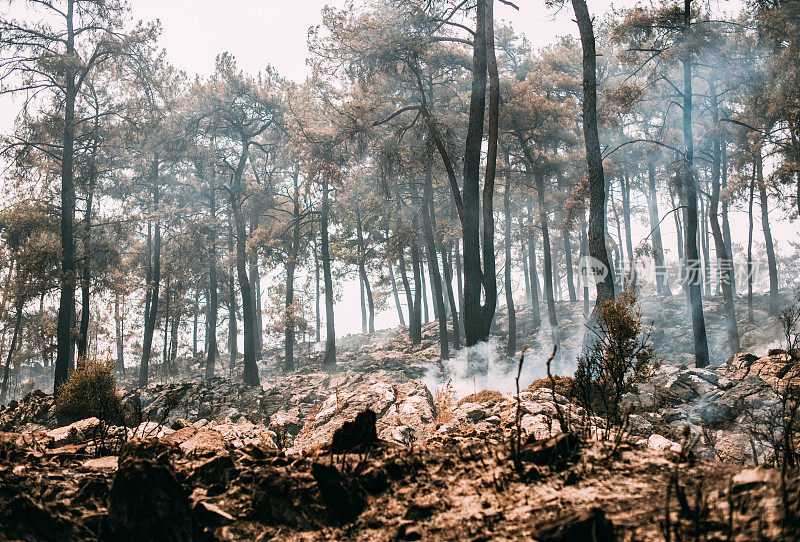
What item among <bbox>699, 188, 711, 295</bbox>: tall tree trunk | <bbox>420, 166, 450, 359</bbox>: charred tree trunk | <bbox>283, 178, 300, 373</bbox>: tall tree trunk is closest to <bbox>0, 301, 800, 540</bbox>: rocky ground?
<bbox>420, 166, 450, 359</bbox>: charred tree trunk

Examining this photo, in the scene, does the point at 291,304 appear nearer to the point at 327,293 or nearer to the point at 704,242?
the point at 327,293

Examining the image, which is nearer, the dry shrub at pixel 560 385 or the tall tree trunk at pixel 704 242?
the dry shrub at pixel 560 385

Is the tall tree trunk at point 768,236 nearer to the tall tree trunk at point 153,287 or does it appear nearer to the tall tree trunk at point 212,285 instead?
the tall tree trunk at point 212,285

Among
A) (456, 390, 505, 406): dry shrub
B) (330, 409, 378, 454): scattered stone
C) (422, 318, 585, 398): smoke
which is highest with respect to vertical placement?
(330, 409, 378, 454): scattered stone

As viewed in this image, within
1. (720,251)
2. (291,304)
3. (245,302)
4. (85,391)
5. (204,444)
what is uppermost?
(720,251)

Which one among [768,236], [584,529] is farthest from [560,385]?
[768,236]

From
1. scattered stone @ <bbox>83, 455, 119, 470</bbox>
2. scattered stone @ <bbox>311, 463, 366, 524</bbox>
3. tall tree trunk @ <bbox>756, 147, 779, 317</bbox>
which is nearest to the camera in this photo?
scattered stone @ <bbox>311, 463, 366, 524</bbox>

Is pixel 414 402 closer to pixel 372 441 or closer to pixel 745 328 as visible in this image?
pixel 372 441

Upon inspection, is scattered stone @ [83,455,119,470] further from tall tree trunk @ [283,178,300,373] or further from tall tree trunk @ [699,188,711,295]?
tall tree trunk @ [699,188,711,295]

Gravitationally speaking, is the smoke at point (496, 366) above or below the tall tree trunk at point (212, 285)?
below

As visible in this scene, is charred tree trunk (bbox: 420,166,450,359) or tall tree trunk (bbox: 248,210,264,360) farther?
tall tree trunk (bbox: 248,210,264,360)

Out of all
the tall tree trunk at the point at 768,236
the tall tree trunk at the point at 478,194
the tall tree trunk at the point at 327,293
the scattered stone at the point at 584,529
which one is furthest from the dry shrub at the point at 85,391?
the tall tree trunk at the point at 768,236

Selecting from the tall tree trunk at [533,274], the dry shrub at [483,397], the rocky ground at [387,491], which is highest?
the tall tree trunk at [533,274]

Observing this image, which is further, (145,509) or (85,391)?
(85,391)
